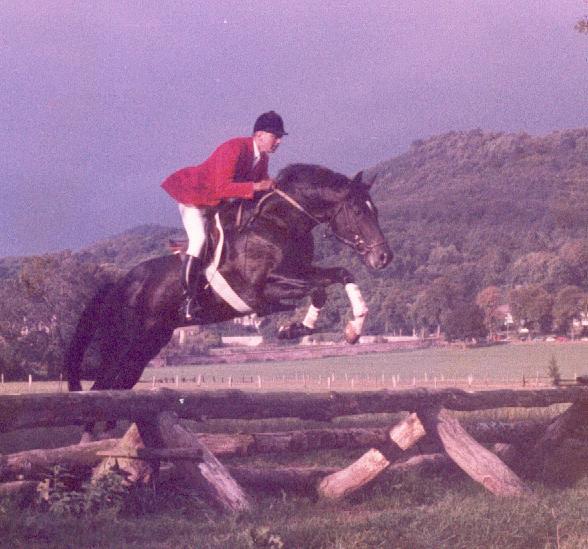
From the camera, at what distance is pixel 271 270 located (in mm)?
7355

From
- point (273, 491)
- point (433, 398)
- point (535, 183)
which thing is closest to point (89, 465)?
point (273, 491)

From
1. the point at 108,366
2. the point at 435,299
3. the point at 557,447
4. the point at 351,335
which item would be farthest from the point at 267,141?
the point at 435,299

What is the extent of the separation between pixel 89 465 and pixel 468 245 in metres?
90.6

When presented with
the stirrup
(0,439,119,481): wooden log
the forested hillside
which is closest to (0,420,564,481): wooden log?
(0,439,119,481): wooden log

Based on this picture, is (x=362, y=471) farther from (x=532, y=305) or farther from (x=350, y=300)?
(x=532, y=305)

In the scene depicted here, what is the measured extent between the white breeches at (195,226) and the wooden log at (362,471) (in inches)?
98.0

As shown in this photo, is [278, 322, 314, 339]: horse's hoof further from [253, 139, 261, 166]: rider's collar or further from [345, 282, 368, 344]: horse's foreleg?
[253, 139, 261, 166]: rider's collar

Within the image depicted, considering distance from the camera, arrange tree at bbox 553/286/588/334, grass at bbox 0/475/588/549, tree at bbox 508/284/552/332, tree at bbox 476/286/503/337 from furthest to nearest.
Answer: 1. tree at bbox 476/286/503/337
2. tree at bbox 508/284/552/332
3. tree at bbox 553/286/588/334
4. grass at bbox 0/475/588/549

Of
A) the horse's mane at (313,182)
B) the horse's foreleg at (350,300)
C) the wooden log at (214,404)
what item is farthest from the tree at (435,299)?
the horse's foreleg at (350,300)

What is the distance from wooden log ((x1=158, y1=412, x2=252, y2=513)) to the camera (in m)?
7.22

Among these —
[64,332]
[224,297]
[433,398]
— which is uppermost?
[224,297]

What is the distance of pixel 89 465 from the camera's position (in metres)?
7.65

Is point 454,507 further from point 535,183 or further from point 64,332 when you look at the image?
point 535,183

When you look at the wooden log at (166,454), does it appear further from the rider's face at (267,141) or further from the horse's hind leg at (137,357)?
the rider's face at (267,141)
